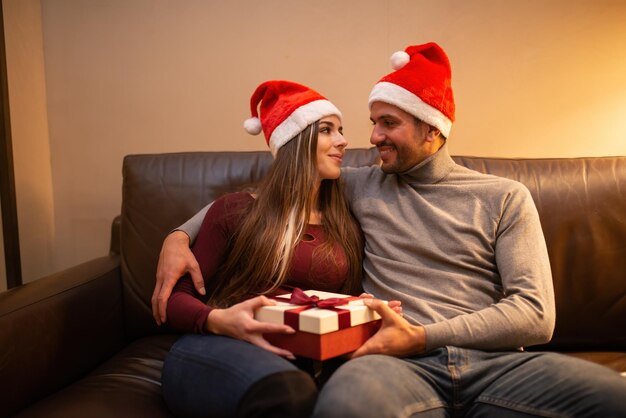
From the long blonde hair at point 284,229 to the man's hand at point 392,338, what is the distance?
283mm

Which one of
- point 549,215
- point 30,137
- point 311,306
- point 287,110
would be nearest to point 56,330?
point 311,306

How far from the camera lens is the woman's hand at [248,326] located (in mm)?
1066

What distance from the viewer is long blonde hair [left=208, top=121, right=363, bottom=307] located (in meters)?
1.32

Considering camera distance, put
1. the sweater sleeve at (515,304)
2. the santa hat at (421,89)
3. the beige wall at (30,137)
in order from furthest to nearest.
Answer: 1. the beige wall at (30,137)
2. the santa hat at (421,89)
3. the sweater sleeve at (515,304)

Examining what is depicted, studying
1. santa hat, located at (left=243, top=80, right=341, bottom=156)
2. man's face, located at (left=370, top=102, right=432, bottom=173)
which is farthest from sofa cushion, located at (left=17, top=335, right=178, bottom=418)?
man's face, located at (left=370, top=102, right=432, bottom=173)

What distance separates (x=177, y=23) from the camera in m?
1.96

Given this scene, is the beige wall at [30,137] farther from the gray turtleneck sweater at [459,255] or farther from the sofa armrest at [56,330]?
the gray turtleneck sweater at [459,255]

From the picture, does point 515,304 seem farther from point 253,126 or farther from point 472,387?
point 253,126

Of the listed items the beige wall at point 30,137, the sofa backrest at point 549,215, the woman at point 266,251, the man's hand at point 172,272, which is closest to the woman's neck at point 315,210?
the woman at point 266,251

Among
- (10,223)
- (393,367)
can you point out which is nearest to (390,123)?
(393,367)

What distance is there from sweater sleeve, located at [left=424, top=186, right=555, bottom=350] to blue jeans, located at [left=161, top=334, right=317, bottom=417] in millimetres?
340

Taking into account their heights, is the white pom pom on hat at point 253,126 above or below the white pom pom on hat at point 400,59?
below

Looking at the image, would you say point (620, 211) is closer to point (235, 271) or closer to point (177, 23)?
point (235, 271)

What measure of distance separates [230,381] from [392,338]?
0.34 meters
